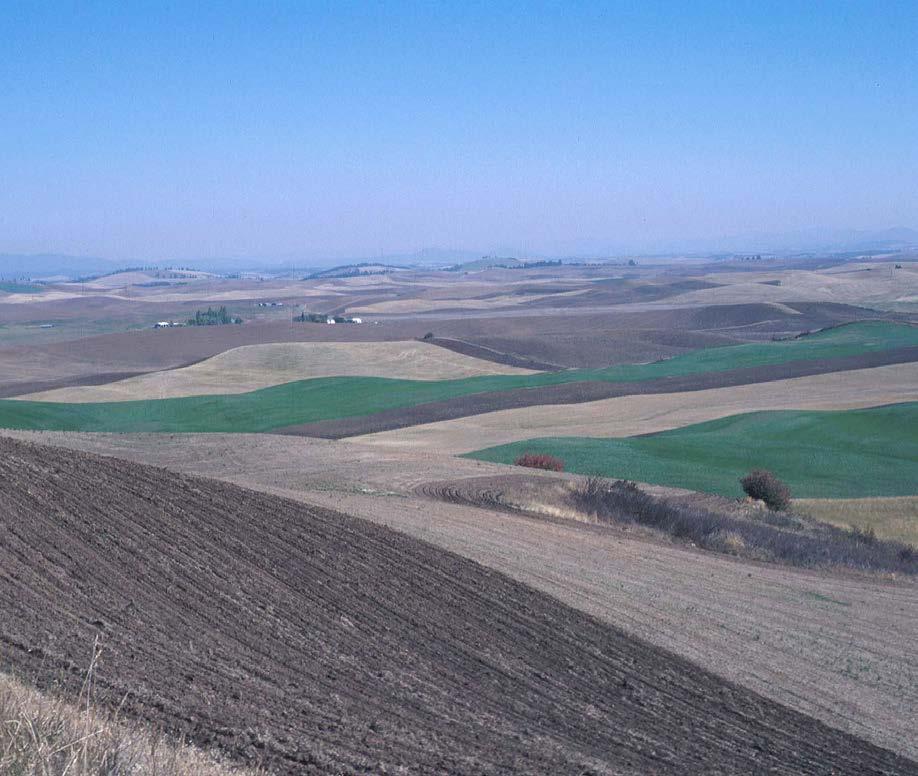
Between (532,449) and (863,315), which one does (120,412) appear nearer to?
(532,449)

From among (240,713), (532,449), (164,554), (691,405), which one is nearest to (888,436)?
(691,405)

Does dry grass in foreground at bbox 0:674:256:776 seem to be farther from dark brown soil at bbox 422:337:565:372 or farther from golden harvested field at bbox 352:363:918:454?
dark brown soil at bbox 422:337:565:372

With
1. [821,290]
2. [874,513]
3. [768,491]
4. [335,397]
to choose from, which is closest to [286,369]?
[335,397]

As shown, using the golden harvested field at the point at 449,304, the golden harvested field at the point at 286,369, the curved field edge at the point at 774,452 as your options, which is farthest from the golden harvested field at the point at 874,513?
the golden harvested field at the point at 449,304

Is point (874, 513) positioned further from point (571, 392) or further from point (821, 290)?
point (821, 290)

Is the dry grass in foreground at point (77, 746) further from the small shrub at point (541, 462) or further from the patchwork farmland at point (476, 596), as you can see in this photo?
the small shrub at point (541, 462)
